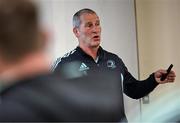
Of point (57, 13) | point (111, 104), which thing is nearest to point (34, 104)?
point (111, 104)

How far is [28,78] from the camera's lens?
0.50 meters

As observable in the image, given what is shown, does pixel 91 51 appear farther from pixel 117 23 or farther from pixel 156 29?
pixel 156 29

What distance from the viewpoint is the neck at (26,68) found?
49cm

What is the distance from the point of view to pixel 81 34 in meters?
1.54

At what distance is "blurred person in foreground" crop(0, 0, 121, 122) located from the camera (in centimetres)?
49

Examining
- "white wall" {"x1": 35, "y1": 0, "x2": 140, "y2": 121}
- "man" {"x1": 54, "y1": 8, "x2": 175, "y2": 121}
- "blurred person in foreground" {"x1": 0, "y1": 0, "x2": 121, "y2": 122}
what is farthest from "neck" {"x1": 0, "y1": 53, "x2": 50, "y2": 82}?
"white wall" {"x1": 35, "y1": 0, "x2": 140, "y2": 121}

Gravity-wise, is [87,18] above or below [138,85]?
above

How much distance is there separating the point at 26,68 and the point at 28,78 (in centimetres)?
2

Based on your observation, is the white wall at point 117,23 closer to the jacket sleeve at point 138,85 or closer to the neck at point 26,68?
the jacket sleeve at point 138,85

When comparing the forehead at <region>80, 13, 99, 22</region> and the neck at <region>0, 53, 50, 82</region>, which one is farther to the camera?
the forehead at <region>80, 13, 99, 22</region>

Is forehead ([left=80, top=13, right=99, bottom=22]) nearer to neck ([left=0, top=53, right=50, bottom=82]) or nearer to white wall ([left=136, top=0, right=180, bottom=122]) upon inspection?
white wall ([left=136, top=0, right=180, bottom=122])

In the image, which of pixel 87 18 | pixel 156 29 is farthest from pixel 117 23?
pixel 87 18

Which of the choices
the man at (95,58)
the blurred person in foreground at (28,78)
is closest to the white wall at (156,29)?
the man at (95,58)

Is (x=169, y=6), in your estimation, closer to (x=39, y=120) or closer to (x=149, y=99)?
(x=149, y=99)
